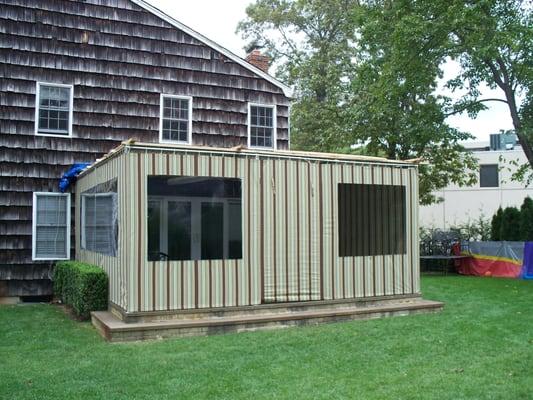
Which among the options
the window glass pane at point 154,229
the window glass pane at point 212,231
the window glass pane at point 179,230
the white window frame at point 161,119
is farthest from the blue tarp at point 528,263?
the window glass pane at point 154,229

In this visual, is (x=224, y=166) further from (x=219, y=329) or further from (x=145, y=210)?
(x=219, y=329)

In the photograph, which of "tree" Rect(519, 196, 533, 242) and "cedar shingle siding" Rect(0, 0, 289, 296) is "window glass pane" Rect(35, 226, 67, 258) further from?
"tree" Rect(519, 196, 533, 242)

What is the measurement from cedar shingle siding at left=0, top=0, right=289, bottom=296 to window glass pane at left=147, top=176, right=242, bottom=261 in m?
4.19

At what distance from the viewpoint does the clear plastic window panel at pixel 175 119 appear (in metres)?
14.3

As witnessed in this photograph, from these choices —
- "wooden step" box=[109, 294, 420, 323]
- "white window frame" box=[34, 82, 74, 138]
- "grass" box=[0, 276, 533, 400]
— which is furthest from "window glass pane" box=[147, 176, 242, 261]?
"white window frame" box=[34, 82, 74, 138]

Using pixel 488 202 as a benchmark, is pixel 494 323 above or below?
below

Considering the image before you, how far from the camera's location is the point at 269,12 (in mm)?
29188

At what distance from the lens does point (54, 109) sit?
43.3 ft

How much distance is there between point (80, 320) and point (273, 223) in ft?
12.1

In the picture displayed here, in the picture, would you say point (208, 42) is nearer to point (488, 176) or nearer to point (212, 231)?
point (212, 231)

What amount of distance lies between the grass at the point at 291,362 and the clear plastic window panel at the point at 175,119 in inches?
222

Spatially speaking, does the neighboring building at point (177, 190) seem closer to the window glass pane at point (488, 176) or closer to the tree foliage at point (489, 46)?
the tree foliage at point (489, 46)

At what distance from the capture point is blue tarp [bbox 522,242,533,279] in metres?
17.8

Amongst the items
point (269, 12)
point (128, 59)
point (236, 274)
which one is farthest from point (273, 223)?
point (269, 12)
